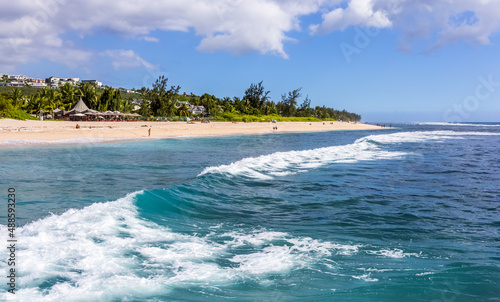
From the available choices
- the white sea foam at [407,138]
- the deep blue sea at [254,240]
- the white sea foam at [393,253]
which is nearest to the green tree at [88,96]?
the white sea foam at [407,138]

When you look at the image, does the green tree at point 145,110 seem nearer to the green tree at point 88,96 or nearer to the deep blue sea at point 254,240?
the green tree at point 88,96

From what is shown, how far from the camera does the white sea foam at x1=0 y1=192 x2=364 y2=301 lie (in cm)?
550

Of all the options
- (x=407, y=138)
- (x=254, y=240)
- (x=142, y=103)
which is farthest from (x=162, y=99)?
(x=254, y=240)

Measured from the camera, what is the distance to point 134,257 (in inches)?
263

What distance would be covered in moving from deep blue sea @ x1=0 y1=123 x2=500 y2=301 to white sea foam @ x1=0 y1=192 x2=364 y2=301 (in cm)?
3

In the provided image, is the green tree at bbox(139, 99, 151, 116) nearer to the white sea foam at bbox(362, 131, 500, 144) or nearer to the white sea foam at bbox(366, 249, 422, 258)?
the white sea foam at bbox(362, 131, 500, 144)

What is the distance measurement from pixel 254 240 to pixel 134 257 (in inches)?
96.8

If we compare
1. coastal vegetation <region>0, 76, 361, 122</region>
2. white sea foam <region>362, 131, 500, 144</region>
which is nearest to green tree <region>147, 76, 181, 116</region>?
coastal vegetation <region>0, 76, 361, 122</region>

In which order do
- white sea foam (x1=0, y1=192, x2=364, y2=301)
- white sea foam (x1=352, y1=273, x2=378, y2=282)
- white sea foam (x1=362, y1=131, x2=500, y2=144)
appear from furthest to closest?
white sea foam (x1=362, y1=131, x2=500, y2=144)
white sea foam (x1=352, y1=273, x2=378, y2=282)
white sea foam (x1=0, y1=192, x2=364, y2=301)

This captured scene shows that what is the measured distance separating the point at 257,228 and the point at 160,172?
10606 mm

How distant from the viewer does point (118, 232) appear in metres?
8.07

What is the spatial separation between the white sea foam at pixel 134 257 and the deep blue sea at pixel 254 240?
3cm

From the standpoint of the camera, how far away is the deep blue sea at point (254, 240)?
217 inches

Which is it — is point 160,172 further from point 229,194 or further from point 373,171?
point 373,171
